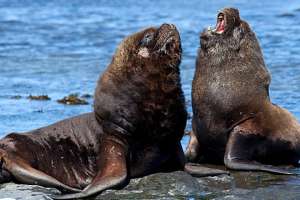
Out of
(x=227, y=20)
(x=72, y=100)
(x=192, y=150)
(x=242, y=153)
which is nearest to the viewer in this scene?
(x=242, y=153)

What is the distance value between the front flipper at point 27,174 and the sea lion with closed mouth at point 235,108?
1655 millimetres

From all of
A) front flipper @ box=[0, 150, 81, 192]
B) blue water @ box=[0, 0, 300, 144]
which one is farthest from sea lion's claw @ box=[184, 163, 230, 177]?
blue water @ box=[0, 0, 300, 144]

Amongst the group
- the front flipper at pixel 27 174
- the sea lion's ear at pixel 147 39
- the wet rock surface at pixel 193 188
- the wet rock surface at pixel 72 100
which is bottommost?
the wet rock surface at pixel 72 100

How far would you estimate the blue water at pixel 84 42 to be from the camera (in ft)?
43.9

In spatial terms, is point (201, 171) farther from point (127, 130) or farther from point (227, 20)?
point (227, 20)

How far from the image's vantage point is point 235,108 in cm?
887

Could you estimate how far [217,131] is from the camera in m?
8.84

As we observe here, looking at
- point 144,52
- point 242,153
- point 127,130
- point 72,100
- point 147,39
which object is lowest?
point 72,100

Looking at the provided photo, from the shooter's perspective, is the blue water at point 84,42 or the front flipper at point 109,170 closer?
the front flipper at point 109,170

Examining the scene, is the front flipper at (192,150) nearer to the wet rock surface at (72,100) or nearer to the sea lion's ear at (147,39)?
the sea lion's ear at (147,39)

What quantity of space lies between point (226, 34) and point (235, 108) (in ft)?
2.88

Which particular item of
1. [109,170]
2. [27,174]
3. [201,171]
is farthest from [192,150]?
[27,174]

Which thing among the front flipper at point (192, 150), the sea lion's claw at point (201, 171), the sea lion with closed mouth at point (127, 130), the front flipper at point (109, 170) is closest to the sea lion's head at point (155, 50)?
the sea lion with closed mouth at point (127, 130)

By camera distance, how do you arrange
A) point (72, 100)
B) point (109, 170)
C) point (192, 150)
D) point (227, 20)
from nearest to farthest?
point (109, 170) < point (192, 150) < point (227, 20) < point (72, 100)
